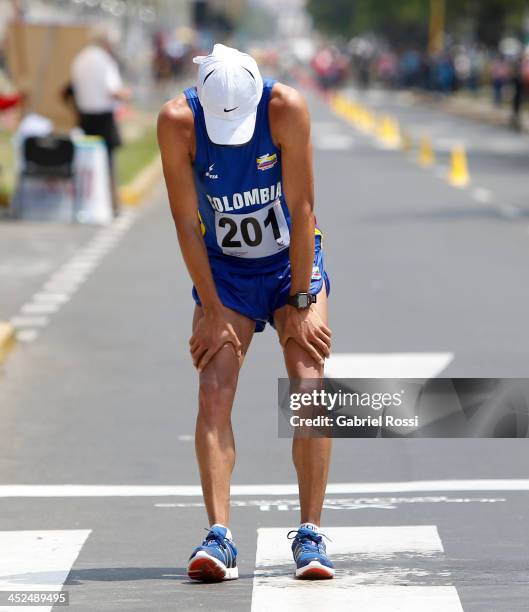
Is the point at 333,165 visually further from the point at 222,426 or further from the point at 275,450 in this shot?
the point at 222,426

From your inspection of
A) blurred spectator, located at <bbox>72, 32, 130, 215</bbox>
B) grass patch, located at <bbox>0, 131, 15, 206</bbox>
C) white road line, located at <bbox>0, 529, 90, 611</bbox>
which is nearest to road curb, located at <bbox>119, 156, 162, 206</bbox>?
grass patch, located at <bbox>0, 131, 15, 206</bbox>

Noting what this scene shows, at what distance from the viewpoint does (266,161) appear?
250 inches

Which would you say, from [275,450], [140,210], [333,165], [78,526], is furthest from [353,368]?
[333,165]

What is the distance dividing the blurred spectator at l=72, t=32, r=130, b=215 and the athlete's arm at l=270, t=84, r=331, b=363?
51.3ft

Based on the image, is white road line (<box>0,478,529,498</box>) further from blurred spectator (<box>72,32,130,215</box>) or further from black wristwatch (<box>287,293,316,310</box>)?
blurred spectator (<box>72,32,130,215</box>)

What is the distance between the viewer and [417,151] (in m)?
41.2

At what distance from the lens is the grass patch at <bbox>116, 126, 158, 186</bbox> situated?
2837 centimetres

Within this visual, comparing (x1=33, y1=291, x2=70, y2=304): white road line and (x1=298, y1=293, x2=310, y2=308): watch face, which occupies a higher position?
(x1=298, y1=293, x2=310, y2=308): watch face

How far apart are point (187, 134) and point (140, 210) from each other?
17953 mm

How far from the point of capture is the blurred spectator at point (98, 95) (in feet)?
71.9

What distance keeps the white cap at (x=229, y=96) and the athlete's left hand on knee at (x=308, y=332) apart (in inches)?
25.6

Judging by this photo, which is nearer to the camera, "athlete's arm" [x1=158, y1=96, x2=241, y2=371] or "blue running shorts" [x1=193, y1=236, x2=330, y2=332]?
"athlete's arm" [x1=158, y1=96, x2=241, y2=371]

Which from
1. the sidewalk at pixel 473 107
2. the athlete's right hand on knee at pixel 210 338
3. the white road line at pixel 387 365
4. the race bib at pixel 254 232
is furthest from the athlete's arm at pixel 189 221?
the sidewalk at pixel 473 107

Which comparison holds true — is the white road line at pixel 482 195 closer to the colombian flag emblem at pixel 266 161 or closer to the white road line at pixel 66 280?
the white road line at pixel 66 280
